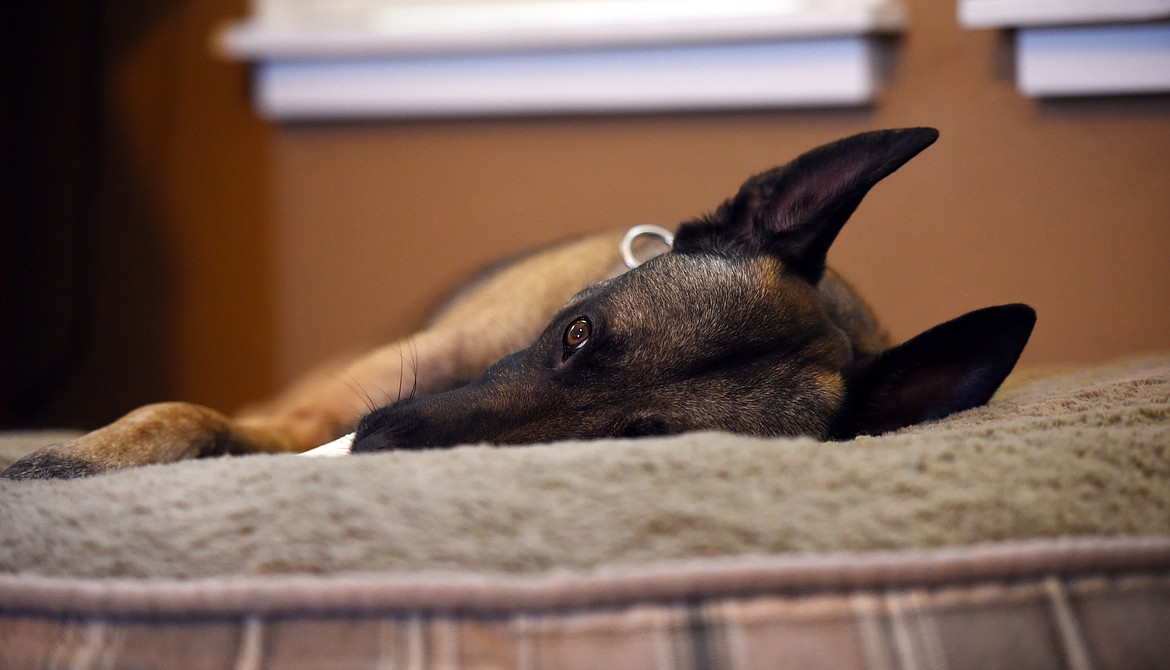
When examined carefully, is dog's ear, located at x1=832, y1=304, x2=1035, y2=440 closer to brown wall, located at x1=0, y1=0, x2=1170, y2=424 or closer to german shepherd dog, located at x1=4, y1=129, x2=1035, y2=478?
german shepherd dog, located at x1=4, y1=129, x2=1035, y2=478

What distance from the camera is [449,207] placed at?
10.8 ft

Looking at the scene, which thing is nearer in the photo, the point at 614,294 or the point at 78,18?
the point at 614,294

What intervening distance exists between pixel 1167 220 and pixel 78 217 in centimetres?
368

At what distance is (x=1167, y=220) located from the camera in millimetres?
2650

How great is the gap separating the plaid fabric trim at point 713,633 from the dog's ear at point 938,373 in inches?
24.8

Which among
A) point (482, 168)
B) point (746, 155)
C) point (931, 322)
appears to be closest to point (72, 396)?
point (482, 168)

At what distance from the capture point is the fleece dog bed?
31.6 inches

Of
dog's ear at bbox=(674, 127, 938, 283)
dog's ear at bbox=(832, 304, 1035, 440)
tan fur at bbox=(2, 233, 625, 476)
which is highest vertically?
dog's ear at bbox=(674, 127, 938, 283)

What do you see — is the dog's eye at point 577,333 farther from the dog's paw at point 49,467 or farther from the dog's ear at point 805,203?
the dog's paw at point 49,467

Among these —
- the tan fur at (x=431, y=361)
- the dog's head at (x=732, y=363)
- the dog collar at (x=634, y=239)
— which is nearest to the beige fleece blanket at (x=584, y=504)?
the dog's head at (x=732, y=363)

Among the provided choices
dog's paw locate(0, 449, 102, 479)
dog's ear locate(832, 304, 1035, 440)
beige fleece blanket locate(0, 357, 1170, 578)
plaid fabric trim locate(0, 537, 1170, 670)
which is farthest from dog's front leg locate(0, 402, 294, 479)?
dog's ear locate(832, 304, 1035, 440)

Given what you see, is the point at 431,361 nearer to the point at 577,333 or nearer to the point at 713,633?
the point at 577,333

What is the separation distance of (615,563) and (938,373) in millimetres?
852

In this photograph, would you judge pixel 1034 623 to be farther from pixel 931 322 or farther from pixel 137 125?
pixel 137 125
